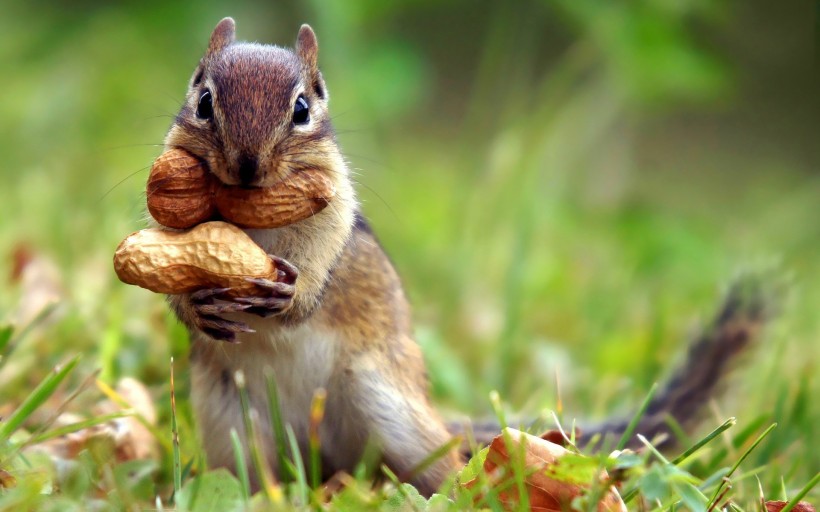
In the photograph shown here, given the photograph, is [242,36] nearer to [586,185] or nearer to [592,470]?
[586,185]

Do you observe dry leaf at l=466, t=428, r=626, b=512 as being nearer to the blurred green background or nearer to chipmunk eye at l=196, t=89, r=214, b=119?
chipmunk eye at l=196, t=89, r=214, b=119

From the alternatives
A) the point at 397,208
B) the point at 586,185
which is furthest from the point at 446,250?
the point at 586,185

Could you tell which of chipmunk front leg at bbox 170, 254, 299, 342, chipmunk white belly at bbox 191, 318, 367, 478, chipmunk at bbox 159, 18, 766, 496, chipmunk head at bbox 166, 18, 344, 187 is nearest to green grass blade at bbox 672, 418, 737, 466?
chipmunk at bbox 159, 18, 766, 496

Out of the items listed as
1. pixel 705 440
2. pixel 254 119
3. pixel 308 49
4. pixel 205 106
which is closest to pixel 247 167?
pixel 254 119

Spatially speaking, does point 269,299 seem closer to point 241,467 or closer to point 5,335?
Result: point 241,467

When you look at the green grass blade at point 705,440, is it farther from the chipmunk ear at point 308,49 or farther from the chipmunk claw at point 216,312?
the chipmunk ear at point 308,49

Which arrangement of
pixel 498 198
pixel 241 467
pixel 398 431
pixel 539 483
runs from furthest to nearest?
pixel 498 198 → pixel 398 431 → pixel 539 483 → pixel 241 467

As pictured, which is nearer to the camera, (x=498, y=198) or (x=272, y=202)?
(x=272, y=202)
